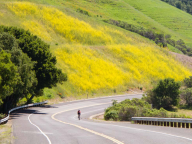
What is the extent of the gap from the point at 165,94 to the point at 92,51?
34.4m

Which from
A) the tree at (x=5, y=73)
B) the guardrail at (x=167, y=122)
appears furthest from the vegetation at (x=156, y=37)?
the tree at (x=5, y=73)

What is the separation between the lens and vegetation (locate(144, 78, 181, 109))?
51047 millimetres

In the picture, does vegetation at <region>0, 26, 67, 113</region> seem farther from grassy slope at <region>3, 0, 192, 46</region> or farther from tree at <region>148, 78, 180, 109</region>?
grassy slope at <region>3, 0, 192, 46</region>

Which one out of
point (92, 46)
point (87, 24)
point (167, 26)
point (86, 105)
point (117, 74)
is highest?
point (167, 26)

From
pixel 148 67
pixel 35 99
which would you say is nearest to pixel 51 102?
pixel 35 99

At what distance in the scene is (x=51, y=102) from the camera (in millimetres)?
49688

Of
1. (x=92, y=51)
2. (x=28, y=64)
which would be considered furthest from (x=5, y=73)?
(x=92, y=51)

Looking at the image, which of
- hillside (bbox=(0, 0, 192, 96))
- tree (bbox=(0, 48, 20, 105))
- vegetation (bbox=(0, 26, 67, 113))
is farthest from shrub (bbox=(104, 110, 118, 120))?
hillside (bbox=(0, 0, 192, 96))

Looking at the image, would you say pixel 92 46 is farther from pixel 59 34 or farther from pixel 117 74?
pixel 117 74

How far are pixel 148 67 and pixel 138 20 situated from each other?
66849 millimetres

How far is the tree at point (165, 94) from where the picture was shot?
51031 millimetres

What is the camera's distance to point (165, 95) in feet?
172

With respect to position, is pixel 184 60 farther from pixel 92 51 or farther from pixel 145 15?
pixel 145 15

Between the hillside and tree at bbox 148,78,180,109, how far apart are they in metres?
15.8
